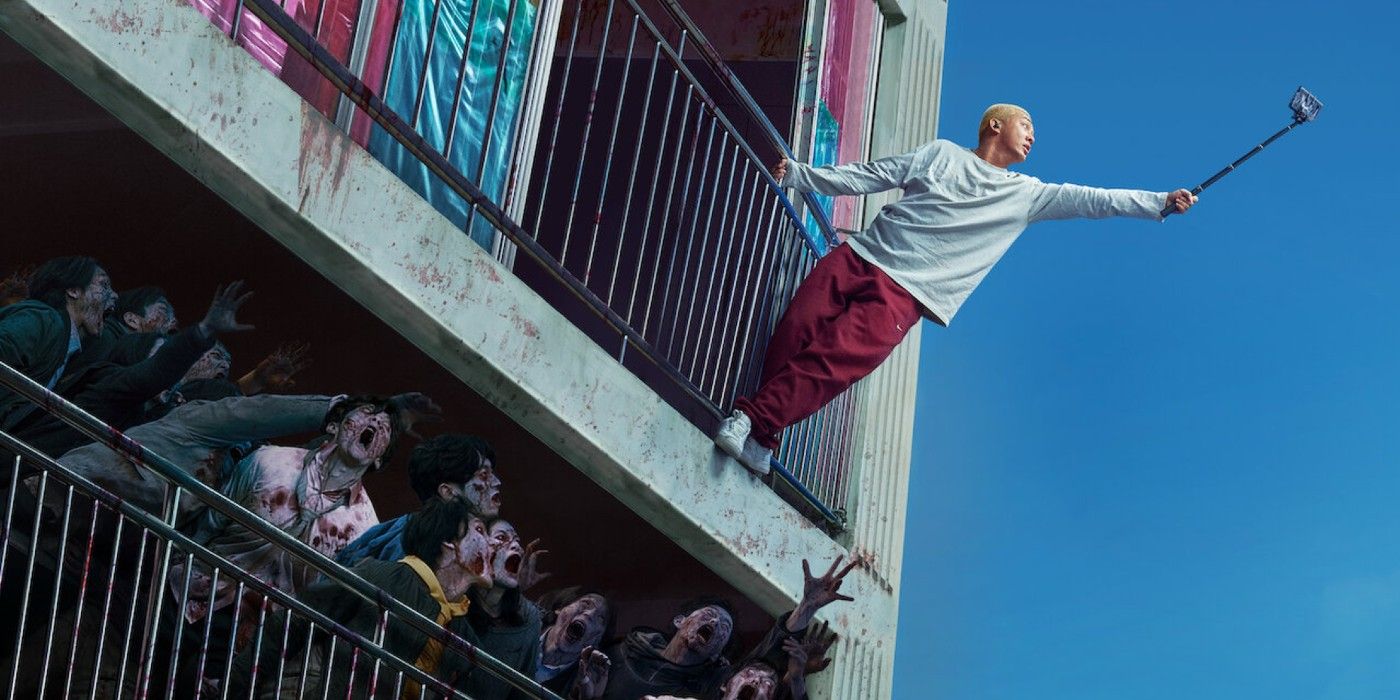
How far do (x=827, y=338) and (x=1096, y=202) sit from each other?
1.45 metres

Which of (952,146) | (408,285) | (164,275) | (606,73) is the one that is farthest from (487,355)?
(606,73)

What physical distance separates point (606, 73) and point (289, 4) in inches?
231

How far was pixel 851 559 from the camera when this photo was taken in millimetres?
12188

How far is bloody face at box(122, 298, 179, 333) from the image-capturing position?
9070 mm

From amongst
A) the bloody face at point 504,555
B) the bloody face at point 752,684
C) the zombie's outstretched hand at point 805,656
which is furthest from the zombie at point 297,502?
the zombie's outstretched hand at point 805,656

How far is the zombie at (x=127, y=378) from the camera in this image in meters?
8.60

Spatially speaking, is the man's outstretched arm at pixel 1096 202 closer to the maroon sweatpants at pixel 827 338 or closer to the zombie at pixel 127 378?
the maroon sweatpants at pixel 827 338

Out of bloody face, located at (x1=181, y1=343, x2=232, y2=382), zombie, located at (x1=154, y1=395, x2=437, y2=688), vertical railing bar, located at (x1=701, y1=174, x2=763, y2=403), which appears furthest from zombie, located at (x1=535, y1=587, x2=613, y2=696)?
bloody face, located at (x1=181, y1=343, x2=232, y2=382)

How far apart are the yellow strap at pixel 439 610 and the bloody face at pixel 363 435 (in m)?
0.42

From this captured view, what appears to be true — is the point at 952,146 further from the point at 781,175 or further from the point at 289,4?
the point at 289,4

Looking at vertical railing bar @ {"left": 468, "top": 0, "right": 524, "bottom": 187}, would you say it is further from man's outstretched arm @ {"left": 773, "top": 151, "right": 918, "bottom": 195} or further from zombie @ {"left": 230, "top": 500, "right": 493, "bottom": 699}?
man's outstretched arm @ {"left": 773, "top": 151, "right": 918, "bottom": 195}

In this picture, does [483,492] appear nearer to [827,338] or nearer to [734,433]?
[734,433]

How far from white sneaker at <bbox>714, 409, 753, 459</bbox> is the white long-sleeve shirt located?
102cm

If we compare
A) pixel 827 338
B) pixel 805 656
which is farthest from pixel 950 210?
pixel 805 656
